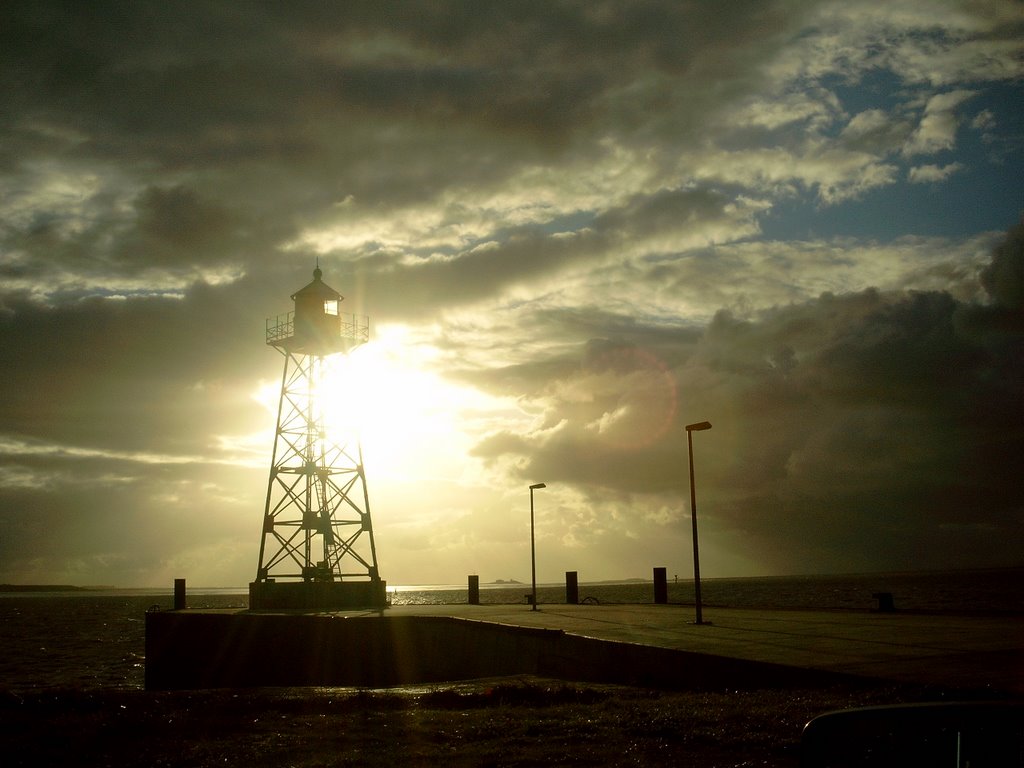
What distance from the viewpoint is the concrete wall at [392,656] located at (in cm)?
1470

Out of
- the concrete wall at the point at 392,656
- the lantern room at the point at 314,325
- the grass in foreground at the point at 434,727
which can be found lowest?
the concrete wall at the point at 392,656

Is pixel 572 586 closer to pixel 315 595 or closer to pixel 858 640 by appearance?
pixel 315 595

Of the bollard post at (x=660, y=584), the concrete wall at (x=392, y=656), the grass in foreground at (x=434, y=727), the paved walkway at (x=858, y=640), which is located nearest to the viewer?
the grass in foreground at (x=434, y=727)

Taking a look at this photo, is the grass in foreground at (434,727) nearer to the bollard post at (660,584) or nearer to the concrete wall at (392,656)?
the concrete wall at (392,656)

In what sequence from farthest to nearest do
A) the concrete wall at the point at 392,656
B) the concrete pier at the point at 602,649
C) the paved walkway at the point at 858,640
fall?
the concrete wall at the point at 392,656
the concrete pier at the point at 602,649
the paved walkway at the point at 858,640

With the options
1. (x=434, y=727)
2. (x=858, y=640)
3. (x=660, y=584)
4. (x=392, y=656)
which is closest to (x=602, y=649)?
(x=858, y=640)

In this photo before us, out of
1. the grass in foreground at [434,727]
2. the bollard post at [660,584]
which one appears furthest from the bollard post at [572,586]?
the grass in foreground at [434,727]

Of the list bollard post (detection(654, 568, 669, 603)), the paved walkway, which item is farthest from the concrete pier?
bollard post (detection(654, 568, 669, 603))

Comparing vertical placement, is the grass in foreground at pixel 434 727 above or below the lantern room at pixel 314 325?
below

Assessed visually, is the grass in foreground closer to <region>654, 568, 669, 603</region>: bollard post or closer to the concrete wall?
the concrete wall

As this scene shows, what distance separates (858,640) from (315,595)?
29595 mm

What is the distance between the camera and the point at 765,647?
15.6m

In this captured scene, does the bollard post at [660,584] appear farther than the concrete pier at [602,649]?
Yes

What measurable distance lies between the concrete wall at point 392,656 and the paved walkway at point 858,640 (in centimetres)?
50
